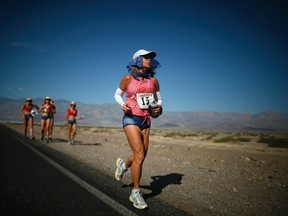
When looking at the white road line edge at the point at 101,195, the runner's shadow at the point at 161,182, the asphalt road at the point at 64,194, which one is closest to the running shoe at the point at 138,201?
the asphalt road at the point at 64,194

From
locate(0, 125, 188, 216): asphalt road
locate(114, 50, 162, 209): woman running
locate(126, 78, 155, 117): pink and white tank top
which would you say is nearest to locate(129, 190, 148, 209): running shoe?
locate(0, 125, 188, 216): asphalt road

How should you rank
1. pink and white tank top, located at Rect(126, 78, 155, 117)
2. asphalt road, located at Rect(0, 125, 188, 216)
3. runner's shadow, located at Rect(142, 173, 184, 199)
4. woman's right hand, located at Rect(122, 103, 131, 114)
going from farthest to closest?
runner's shadow, located at Rect(142, 173, 184, 199), pink and white tank top, located at Rect(126, 78, 155, 117), woman's right hand, located at Rect(122, 103, 131, 114), asphalt road, located at Rect(0, 125, 188, 216)

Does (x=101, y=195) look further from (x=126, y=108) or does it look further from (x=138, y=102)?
(x=138, y=102)

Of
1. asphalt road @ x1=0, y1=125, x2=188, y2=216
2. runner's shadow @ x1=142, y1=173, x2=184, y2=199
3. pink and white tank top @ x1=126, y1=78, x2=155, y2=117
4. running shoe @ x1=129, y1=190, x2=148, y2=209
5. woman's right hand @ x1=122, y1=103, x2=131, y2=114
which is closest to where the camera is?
asphalt road @ x1=0, y1=125, x2=188, y2=216

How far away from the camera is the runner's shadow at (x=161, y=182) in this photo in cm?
473

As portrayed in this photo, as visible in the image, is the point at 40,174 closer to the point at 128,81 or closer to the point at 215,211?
the point at 128,81

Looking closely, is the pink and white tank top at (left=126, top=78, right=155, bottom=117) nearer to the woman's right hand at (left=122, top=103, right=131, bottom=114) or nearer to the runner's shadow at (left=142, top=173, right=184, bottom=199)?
the woman's right hand at (left=122, top=103, right=131, bottom=114)

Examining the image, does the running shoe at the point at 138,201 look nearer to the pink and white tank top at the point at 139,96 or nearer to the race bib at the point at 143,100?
the pink and white tank top at the point at 139,96

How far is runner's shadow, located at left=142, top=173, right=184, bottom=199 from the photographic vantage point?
473cm

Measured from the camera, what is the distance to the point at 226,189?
530 centimetres

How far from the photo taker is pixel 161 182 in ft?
18.7

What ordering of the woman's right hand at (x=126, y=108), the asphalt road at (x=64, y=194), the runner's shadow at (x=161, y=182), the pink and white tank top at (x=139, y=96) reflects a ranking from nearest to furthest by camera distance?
the asphalt road at (x=64, y=194)
the woman's right hand at (x=126, y=108)
the pink and white tank top at (x=139, y=96)
the runner's shadow at (x=161, y=182)

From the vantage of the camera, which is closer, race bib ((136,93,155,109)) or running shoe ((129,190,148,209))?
running shoe ((129,190,148,209))

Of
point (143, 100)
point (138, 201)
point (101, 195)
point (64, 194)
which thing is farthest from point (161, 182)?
point (143, 100)
